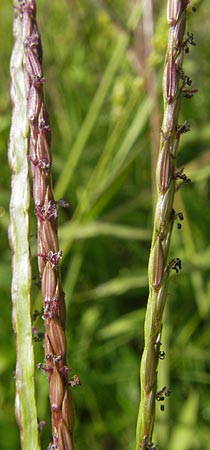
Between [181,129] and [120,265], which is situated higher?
[120,265]

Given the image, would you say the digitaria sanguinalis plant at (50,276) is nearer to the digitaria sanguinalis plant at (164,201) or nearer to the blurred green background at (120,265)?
the digitaria sanguinalis plant at (164,201)

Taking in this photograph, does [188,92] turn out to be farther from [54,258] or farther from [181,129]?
[54,258]

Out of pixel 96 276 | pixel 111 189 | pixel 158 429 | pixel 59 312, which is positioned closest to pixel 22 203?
pixel 59 312

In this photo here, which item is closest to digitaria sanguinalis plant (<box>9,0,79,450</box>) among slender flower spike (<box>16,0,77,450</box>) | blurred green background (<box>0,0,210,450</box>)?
slender flower spike (<box>16,0,77,450</box>)

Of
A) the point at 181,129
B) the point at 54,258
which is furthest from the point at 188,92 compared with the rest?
the point at 54,258

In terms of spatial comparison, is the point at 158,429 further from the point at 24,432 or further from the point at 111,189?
the point at 24,432

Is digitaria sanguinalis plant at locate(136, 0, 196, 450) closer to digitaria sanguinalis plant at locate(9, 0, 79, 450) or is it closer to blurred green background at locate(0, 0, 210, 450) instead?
digitaria sanguinalis plant at locate(9, 0, 79, 450)
